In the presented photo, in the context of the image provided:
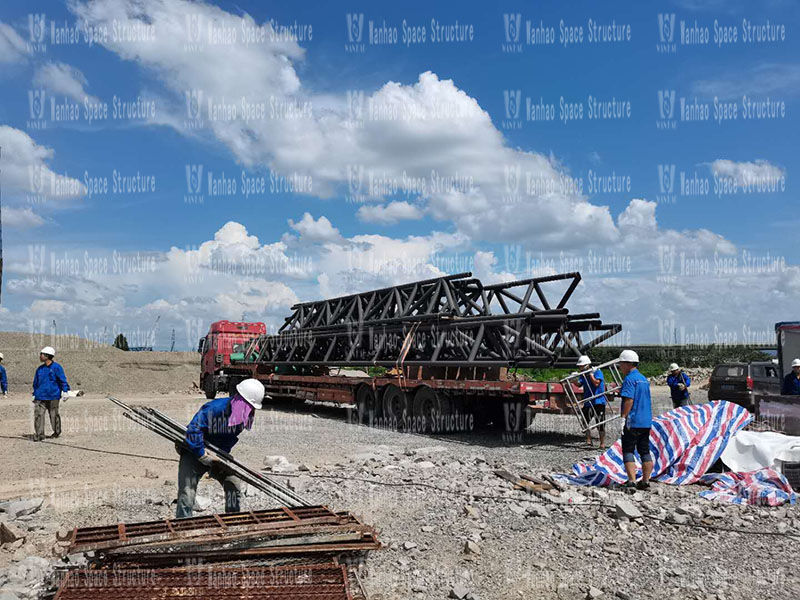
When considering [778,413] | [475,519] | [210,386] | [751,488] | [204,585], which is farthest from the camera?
[210,386]

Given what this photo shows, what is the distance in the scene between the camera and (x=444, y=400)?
13047mm

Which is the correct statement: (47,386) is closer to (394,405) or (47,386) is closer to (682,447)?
(394,405)

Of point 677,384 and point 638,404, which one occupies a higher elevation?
point 638,404

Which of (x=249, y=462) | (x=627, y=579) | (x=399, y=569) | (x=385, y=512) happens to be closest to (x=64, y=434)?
(x=249, y=462)

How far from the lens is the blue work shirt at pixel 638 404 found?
768cm

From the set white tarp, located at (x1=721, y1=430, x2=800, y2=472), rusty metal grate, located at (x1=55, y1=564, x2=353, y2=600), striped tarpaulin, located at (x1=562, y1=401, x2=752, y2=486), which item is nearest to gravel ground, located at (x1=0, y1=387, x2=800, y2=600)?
rusty metal grate, located at (x1=55, y1=564, x2=353, y2=600)

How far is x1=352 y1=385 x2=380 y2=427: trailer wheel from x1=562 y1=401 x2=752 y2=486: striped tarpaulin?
7209 millimetres

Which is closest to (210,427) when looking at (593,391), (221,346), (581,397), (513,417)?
(593,391)

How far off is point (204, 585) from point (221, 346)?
19.2 m

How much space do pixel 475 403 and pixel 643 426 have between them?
18.7ft

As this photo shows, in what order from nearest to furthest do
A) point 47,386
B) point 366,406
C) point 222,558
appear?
1. point 222,558
2. point 47,386
3. point 366,406

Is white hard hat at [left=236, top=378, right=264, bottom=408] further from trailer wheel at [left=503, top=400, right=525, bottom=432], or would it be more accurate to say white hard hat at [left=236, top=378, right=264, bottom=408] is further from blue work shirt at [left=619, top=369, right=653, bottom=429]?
trailer wheel at [left=503, top=400, right=525, bottom=432]

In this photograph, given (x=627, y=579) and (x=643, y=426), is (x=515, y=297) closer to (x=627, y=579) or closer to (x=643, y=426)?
(x=643, y=426)

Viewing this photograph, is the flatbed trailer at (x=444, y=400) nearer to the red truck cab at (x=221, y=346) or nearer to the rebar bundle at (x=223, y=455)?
the rebar bundle at (x=223, y=455)
